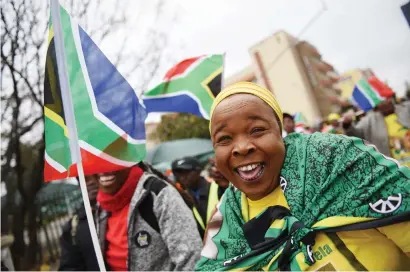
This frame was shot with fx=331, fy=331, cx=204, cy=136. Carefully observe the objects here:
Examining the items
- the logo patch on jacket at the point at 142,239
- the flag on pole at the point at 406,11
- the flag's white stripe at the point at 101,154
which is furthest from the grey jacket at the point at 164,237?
the flag on pole at the point at 406,11

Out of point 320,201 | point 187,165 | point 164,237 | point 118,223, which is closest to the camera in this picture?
point 320,201

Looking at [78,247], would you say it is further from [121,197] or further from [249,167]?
[249,167]

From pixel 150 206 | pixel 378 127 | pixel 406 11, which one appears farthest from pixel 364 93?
pixel 150 206

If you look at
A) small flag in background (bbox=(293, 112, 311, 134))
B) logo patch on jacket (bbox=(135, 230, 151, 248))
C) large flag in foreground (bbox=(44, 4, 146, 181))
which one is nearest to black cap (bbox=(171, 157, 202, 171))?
logo patch on jacket (bbox=(135, 230, 151, 248))

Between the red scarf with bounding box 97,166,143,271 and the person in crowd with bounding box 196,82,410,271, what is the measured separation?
30.9 inches

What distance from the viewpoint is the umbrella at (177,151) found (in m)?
12.6

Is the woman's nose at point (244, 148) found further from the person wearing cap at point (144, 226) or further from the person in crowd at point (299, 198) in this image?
the person wearing cap at point (144, 226)

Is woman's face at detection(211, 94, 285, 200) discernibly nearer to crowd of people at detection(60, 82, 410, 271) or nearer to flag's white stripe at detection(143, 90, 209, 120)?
crowd of people at detection(60, 82, 410, 271)

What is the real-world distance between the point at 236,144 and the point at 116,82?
96cm

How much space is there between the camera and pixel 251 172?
4.86ft

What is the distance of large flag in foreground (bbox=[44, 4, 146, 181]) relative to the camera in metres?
1.87

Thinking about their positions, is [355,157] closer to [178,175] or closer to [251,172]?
[251,172]

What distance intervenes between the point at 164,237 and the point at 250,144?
978 mm

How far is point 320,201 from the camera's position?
1333 mm
